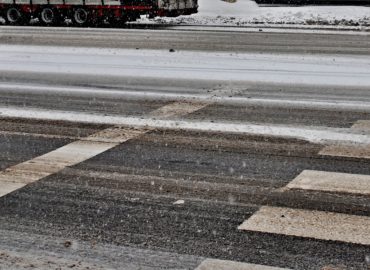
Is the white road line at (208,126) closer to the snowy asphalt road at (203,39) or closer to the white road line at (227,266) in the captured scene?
the white road line at (227,266)

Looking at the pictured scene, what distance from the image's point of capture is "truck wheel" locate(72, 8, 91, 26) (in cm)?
2470

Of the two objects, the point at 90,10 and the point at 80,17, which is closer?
the point at 90,10

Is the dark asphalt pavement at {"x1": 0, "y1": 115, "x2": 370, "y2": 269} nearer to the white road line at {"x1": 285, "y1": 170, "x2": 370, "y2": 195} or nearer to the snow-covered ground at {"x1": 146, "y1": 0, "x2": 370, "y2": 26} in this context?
the white road line at {"x1": 285, "y1": 170, "x2": 370, "y2": 195}

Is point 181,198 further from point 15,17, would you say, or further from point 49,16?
point 15,17

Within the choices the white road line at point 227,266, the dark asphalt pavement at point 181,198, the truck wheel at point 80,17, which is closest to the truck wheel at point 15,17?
the truck wheel at point 80,17

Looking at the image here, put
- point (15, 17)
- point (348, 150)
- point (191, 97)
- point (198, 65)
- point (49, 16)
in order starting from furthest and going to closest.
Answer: point (15, 17)
point (49, 16)
point (198, 65)
point (191, 97)
point (348, 150)

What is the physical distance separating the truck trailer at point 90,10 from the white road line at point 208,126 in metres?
15.3

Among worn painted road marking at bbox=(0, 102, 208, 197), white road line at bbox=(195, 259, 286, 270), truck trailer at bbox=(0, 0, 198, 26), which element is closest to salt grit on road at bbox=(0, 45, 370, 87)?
worn painted road marking at bbox=(0, 102, 208, 197)

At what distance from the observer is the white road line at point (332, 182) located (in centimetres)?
576

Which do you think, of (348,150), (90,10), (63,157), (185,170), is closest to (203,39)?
(90,10)

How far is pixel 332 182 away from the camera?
19.6 ft

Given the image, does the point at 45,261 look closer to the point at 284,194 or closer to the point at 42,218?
the point at 42,218

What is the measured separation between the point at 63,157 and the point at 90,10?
1851cm

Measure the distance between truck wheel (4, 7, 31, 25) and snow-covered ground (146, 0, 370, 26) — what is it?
5128 mm
